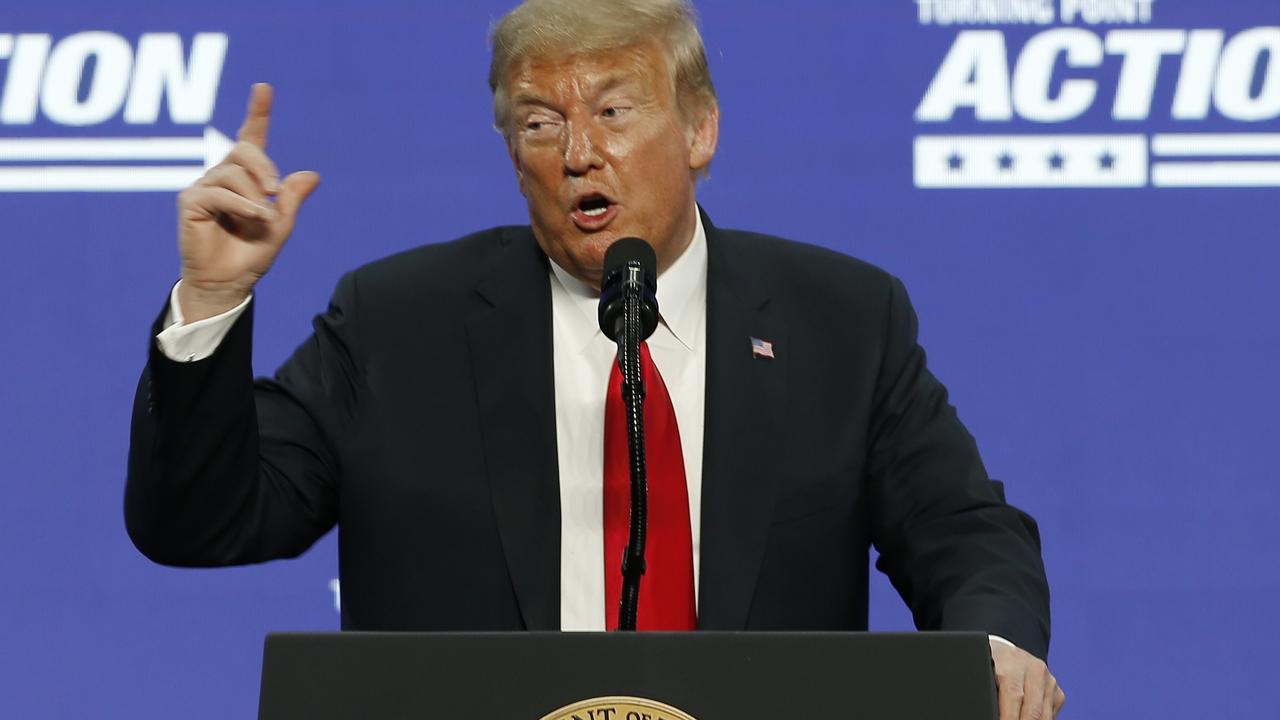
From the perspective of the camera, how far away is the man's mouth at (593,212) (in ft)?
6.49

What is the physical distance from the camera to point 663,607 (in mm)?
1870

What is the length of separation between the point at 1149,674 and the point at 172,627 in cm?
173

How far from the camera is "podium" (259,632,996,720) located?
1232 mm

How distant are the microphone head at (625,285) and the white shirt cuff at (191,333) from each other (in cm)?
36

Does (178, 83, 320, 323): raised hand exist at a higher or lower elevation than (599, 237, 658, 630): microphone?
higher

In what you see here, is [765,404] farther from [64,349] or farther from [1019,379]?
[64,349]

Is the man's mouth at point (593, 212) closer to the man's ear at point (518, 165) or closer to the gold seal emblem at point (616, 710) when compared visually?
the man's ear at point (518, 165)

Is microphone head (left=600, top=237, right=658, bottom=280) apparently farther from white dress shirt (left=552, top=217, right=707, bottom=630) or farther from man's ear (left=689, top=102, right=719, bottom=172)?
man's ear (left=689, top=102, right=719, bottom=172)

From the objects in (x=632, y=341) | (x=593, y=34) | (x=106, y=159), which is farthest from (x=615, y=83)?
(x=106, y=159)

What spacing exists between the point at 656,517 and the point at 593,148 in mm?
441

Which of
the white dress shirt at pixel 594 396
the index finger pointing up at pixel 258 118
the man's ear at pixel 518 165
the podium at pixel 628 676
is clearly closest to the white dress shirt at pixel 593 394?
the white dress shirt at pixel 594 396

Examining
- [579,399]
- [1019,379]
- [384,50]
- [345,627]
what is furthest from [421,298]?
[1019,379]

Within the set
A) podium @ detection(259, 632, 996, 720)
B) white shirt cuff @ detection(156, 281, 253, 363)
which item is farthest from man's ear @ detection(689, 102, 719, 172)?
podium @ detection(259, 632, 996, 720)

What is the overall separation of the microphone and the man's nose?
39 cm
